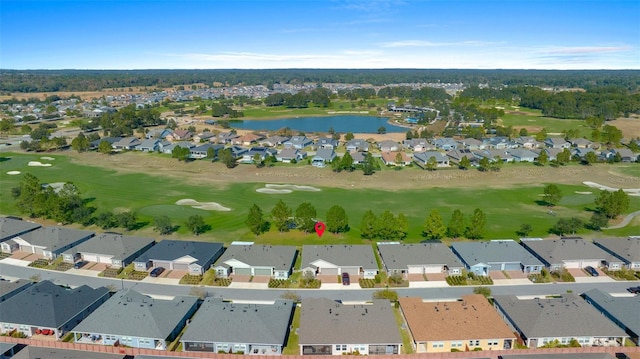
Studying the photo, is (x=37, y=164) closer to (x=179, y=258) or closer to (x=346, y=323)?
(x=179, y=258)

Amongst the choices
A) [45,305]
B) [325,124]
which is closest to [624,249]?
[45,305]

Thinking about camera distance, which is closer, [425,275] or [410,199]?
[425,275]

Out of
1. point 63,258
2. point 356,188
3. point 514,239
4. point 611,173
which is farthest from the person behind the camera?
point 611,173

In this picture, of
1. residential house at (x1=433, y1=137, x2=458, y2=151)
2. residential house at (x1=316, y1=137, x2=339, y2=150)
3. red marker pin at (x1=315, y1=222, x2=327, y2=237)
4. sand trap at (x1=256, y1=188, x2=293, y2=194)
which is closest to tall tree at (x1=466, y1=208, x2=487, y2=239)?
red marker pin at (x1=315, y1=222, x2=327, y2=237)

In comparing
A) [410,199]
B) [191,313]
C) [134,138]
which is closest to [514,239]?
[410,199]

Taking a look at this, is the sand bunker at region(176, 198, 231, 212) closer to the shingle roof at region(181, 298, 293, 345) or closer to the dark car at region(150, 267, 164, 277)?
the dark car at region(150, 267, 164, 277)

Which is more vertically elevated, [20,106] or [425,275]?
[20,106]

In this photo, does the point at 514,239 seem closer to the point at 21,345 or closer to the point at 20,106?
the point at 21,345

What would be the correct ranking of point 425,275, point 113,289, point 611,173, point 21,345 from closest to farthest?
point 21,345, point 113,289, point 425,275, point 611,173
